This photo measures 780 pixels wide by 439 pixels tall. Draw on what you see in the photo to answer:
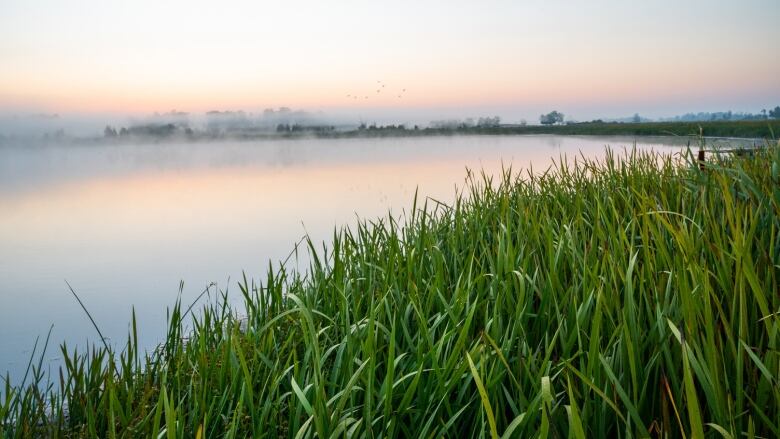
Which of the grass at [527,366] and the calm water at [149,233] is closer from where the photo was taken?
the grass at [527,366]

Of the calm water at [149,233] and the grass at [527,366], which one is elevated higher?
the grass at [527,366]

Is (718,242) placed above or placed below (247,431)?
above

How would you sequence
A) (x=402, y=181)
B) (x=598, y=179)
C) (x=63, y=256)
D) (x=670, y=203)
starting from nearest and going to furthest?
1. (x=670, y=203)
2. (x=598, y=179)
3. (x=63, y=256)
4. (x=402, y=181)

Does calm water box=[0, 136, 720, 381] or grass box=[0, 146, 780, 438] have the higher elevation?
grass box=[0, 146, 780, 438]

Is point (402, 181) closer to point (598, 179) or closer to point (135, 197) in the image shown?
point (135, 197)

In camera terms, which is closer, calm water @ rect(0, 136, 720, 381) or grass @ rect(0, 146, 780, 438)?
grass @ rect(0, 146, 780, 438)

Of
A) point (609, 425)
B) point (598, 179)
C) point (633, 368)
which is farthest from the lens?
point (598, 179)

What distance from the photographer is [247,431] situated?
6.04ft

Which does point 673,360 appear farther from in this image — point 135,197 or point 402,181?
point 135,197

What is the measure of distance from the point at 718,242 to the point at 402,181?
17255 millimetres

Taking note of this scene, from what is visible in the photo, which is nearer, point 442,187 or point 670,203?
point 670,203

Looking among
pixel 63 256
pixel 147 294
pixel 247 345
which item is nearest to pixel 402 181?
pixel 63 256

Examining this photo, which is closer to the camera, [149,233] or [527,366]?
[527,366]

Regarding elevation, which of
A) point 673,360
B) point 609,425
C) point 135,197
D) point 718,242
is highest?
point 718,242
